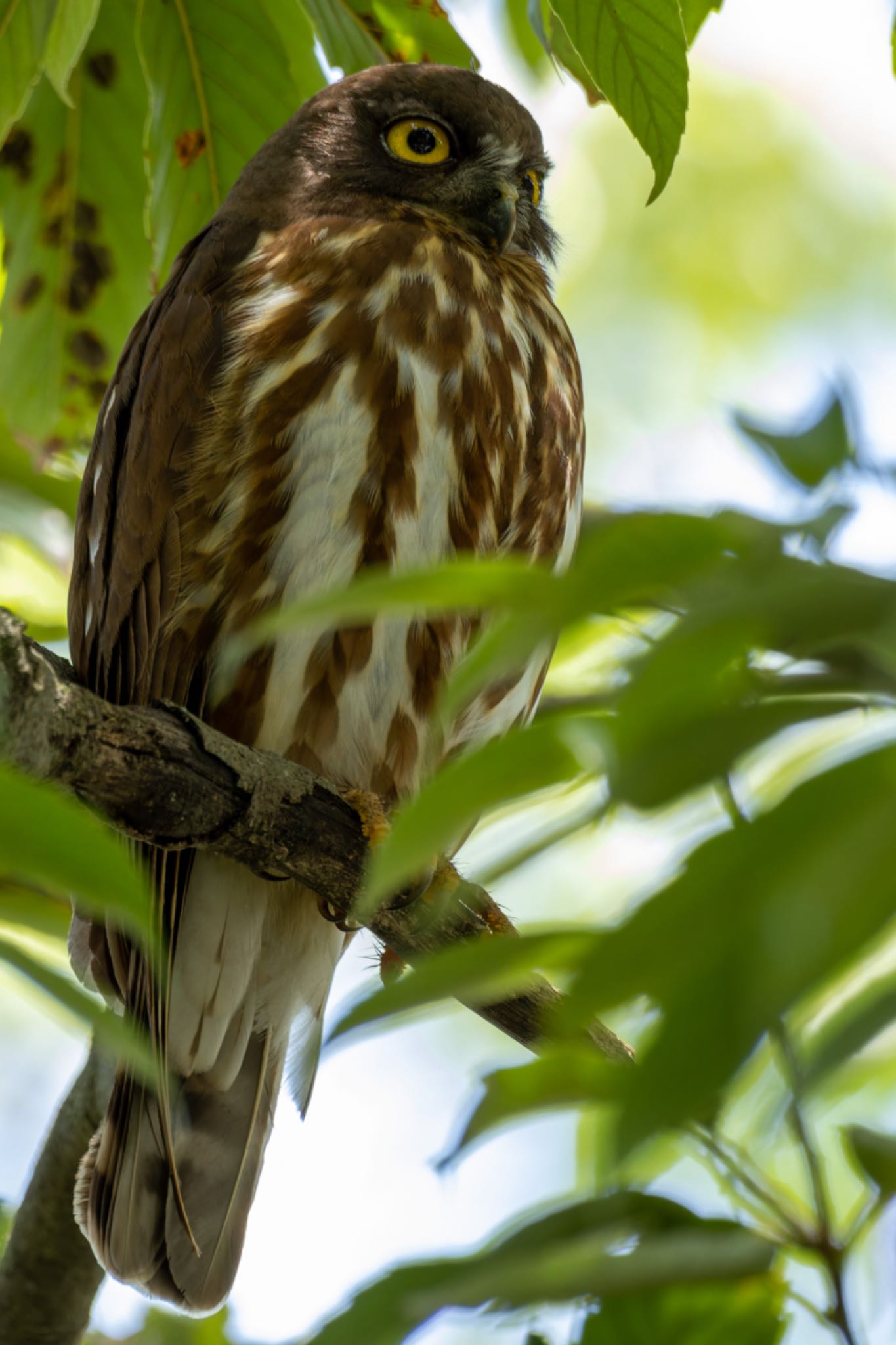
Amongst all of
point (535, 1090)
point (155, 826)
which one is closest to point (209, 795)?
point (155, 826)

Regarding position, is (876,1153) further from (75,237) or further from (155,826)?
(75,237)

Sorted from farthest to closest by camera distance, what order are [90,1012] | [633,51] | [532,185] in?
[532,185] → [633,51] → [90,1012]

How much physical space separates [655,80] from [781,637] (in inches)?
50.4

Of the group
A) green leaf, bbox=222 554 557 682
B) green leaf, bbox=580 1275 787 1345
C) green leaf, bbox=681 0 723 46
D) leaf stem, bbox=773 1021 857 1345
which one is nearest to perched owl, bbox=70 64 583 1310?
green leaf, bbox=681 0 723 46

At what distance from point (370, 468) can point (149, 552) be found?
0.44m

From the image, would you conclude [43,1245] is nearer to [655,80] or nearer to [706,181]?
[655,80]

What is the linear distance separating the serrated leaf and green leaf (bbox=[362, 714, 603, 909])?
6 centimetres

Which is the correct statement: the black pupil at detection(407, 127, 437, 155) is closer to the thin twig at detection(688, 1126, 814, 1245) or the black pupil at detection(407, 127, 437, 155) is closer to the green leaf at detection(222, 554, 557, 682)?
the thin twig at detection(688, 1126, 814, 1245)

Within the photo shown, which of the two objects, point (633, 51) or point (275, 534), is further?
point (275, 534)

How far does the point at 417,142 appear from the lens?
11.3 feet

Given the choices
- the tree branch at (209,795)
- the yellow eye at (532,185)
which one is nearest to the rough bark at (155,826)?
the tree branch at (209,795)

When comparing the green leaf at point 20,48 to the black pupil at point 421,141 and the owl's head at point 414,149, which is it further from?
the black pupil at point 421,141

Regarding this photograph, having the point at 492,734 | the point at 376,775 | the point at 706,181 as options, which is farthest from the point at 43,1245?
the point at 706,181

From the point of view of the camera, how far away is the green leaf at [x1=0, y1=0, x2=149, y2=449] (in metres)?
2.82
